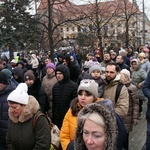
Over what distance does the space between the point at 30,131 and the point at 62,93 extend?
2.20 meters

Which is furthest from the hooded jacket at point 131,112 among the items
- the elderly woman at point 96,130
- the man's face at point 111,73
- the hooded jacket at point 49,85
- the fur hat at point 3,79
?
the elderly woman at point 96,130

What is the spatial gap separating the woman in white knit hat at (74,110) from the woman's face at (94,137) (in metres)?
1.25

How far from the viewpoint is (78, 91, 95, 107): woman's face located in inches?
140

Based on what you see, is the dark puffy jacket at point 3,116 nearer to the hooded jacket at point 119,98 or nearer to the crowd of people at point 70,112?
the crowd of people at point 70,112

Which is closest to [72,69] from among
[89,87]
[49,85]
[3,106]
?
[49,85]

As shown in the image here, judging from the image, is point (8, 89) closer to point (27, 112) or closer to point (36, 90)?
point (27, 112)

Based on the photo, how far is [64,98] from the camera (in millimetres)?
5520

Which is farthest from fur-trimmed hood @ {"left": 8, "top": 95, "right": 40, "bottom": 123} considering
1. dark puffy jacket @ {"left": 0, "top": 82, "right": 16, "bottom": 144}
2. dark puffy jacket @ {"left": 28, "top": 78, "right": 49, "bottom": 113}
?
dark puffy jacket @ {"left": 28, "top": 78, "right": 49, "bottom": 113}

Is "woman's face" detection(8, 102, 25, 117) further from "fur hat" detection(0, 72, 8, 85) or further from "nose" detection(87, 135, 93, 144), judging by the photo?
"nose" detection(87, 135, 93, 144)

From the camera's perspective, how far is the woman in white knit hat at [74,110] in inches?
138

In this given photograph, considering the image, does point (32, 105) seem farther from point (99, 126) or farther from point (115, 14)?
point (115, 14)

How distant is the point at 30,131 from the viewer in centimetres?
338

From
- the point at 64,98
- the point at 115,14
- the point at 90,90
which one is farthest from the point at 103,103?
the point at 115,14

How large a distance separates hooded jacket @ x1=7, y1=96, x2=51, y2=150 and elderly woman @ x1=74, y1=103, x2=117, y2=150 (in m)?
1.15
